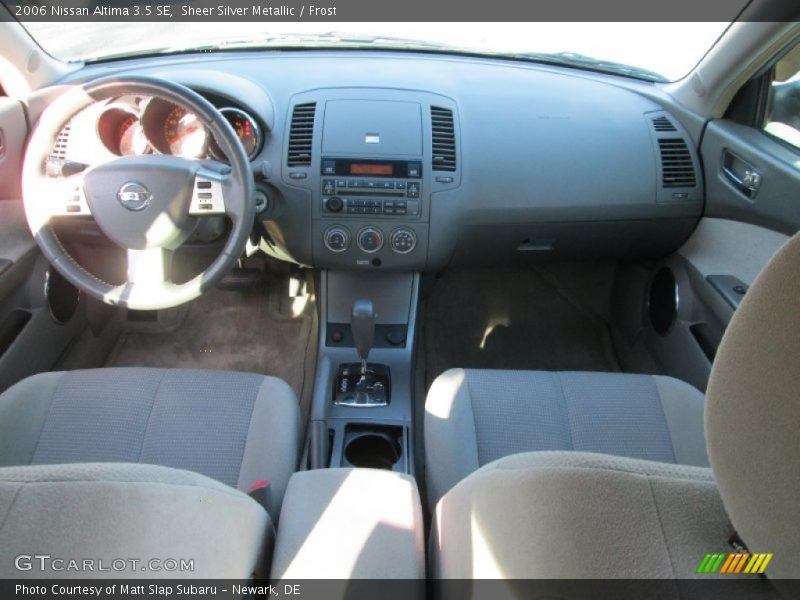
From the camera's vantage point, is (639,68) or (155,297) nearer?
(155,297)

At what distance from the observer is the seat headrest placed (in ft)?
2.13

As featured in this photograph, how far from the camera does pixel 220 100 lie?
7.11 feet

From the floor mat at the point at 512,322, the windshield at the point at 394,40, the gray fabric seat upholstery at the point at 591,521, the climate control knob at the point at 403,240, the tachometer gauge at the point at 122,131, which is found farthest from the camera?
the floor mat at the point at 512,322

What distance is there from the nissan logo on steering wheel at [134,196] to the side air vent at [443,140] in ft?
3.08

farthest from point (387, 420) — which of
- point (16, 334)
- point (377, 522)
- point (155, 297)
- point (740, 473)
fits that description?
point (740, 473)

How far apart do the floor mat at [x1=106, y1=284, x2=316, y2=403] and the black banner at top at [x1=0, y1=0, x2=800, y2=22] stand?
1.14 meters

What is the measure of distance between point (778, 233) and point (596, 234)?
631 millimetres

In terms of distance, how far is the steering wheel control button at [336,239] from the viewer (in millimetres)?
2281

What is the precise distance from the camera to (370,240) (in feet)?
7.53

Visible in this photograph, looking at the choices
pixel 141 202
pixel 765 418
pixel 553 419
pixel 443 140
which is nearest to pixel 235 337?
pixel 141 202

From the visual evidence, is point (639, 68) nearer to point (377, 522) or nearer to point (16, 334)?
point (377, 522)

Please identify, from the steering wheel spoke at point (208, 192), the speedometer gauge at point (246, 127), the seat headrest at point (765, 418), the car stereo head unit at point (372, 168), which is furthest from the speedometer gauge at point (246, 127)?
the seat headrest at point (765, 418)

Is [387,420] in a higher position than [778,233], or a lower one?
lower

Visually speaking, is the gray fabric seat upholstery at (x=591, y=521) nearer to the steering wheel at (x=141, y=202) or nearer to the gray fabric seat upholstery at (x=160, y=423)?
the gray fabric seat upholstery at (x=160, y=423)
